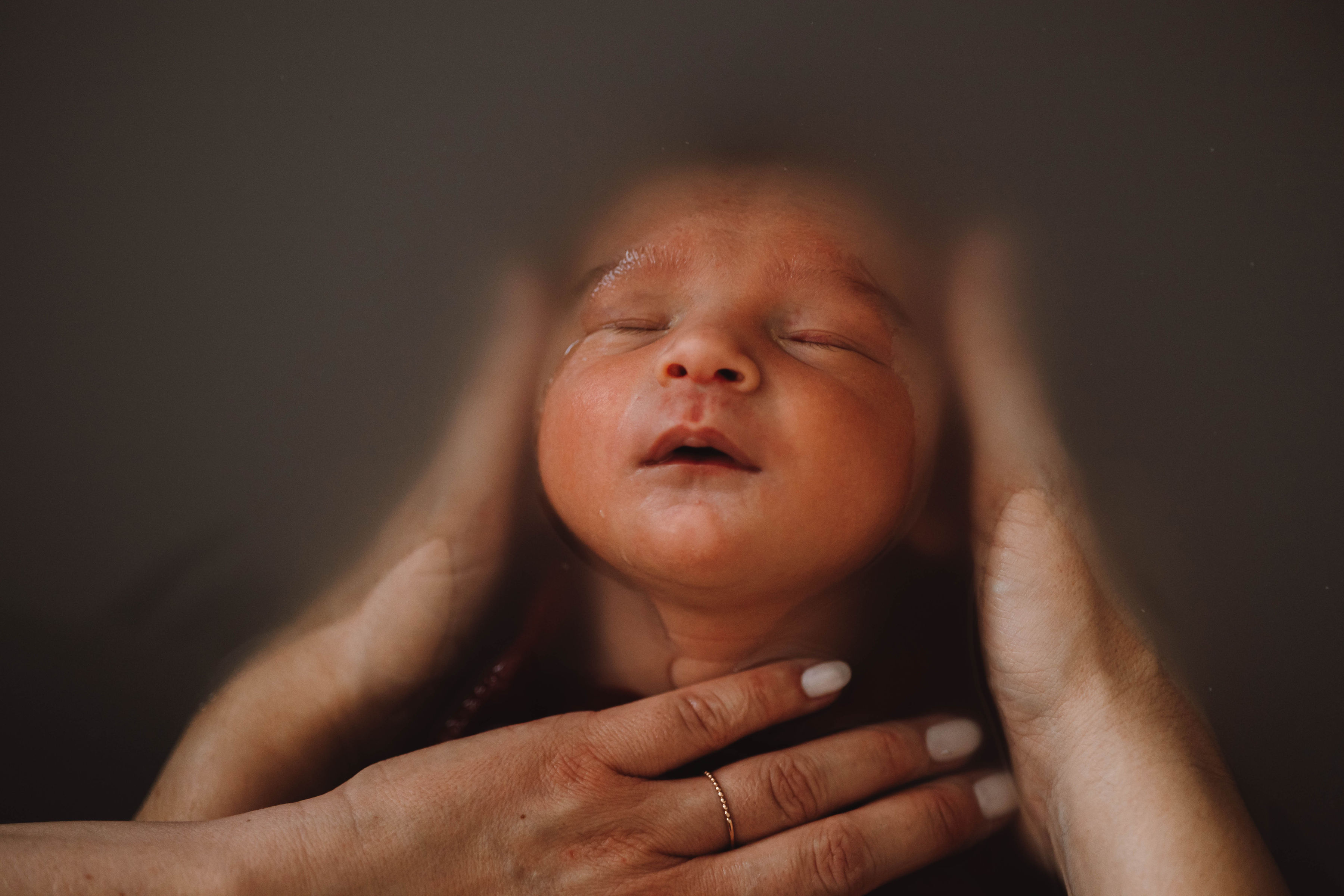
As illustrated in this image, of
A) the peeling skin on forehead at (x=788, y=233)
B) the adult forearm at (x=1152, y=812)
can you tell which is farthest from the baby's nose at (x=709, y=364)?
the adult forearm at (x=1152, y=812)

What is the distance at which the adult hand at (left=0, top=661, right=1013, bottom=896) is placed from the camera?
55 centimetres

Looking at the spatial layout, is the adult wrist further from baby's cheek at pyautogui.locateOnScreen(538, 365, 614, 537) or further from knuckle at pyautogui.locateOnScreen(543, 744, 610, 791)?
baby's cheek at pyautogui.locateOnScreen(538, 365, 614, 537)

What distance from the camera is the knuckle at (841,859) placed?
1.97ft

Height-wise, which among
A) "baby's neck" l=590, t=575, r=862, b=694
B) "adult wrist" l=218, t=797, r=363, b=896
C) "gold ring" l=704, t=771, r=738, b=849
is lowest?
"gold ring" l=704, t=771, r=738, b=849

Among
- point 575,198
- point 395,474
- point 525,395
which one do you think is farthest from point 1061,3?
point 395,474

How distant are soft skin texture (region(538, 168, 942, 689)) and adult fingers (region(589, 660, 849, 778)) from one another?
0.06 m

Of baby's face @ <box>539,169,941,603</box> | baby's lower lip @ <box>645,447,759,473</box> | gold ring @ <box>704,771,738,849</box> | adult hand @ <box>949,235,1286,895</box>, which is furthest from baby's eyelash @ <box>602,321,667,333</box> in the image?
gold ring @ <box>704,771,738,849</box>

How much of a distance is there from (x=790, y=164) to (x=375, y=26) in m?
0.41

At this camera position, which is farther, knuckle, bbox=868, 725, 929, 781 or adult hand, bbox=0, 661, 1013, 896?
knuckle, bbox=868, 725, 929, 781

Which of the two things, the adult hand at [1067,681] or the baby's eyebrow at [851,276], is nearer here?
the adult hand at [1067,681]

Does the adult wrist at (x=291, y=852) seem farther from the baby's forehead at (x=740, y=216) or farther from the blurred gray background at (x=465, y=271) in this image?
the baby's forehead at (x=740, y=216)

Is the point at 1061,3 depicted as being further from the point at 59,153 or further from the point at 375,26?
the point at 59,153

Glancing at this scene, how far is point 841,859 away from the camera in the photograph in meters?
0.61

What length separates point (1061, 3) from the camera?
0.74m
